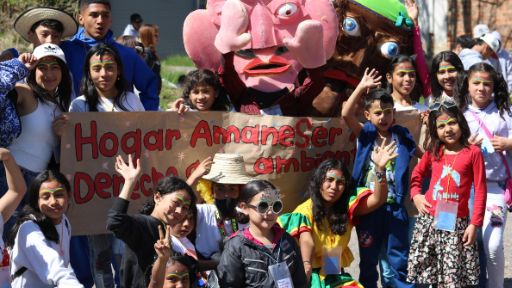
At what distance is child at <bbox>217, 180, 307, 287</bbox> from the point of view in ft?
17.1

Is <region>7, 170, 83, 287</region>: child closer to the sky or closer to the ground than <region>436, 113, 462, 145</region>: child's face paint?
closer to the ground

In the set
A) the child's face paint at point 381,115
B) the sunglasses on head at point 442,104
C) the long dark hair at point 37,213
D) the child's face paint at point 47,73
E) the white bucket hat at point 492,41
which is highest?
the white bucket hat at point 492,41

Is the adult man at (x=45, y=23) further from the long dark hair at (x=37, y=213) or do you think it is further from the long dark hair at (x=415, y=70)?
the long dark hair at (x=415, y=70)

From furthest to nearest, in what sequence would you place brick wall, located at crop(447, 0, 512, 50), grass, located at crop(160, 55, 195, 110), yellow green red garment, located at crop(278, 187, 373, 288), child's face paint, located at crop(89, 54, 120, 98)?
brick wall, located at crop(447, 0, 512, 50) < grass, located at crop(160, 55, 195, 110) < yellow green red garment, located at crop(278, 187, 373, 288) < child's face paint, located at crop(89, 54, 120, 98)

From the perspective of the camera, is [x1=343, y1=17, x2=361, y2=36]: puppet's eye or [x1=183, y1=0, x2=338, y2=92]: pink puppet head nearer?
[x1=183, y1=0, x2=338, y2=92]: pink puppet head

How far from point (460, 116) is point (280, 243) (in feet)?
5.47

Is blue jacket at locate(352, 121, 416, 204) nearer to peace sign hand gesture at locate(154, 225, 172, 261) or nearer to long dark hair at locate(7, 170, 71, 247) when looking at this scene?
peace sign hand gesture at locate(154, 225, 172, 261)

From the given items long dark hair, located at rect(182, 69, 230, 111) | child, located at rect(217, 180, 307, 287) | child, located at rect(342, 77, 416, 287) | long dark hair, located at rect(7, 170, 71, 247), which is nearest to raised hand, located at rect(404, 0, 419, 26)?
child, located at rect(342, 77, 416, 287)

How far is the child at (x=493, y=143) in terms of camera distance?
6.44m

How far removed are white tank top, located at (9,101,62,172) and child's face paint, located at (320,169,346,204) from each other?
1757 millimetres

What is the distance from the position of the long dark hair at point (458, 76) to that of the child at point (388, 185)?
0.62 metres

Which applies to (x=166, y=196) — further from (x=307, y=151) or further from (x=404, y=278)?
(x=404, y=278)

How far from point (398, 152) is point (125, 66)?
1.96 meters


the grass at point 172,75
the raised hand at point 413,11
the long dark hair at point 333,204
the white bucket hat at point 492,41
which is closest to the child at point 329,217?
the long dark hair at point 333,204
